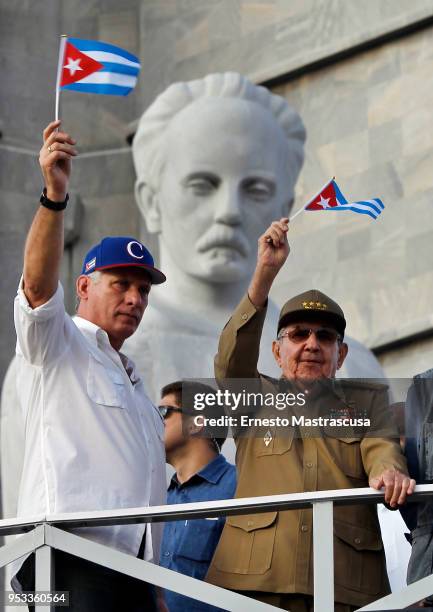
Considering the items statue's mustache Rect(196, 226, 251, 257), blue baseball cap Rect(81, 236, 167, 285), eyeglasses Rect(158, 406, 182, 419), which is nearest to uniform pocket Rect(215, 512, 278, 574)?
blue baseball cap Rect(81, 236, 167, 285)

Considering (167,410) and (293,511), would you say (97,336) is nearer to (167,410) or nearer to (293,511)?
A: (293,511)

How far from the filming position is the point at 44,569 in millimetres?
5887

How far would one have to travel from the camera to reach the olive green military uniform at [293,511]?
6.01 meters

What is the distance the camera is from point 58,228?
236 inches

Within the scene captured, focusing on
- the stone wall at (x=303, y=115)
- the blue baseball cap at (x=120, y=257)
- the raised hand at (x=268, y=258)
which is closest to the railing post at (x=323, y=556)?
the raised hand at (x=268, y=258)

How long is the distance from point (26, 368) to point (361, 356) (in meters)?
5.25

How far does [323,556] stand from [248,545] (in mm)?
324

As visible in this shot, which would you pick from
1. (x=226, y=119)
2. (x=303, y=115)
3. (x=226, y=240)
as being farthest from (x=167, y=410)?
(x=303, y=115)

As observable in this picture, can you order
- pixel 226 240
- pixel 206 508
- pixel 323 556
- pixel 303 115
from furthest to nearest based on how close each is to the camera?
pixel 303 115 < pixel 226 240 < pixel 206 508 < pixel 323 556

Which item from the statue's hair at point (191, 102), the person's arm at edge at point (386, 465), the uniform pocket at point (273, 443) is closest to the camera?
the person's arm at edge at point (386, 465)

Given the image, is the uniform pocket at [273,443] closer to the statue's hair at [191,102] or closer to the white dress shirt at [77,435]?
the white dress shirt at [77,435]

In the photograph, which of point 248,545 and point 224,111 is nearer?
point 248,545

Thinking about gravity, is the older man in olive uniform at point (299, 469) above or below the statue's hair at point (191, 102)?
below

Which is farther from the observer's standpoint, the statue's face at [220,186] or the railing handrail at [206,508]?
the statue's face at [220,186]
